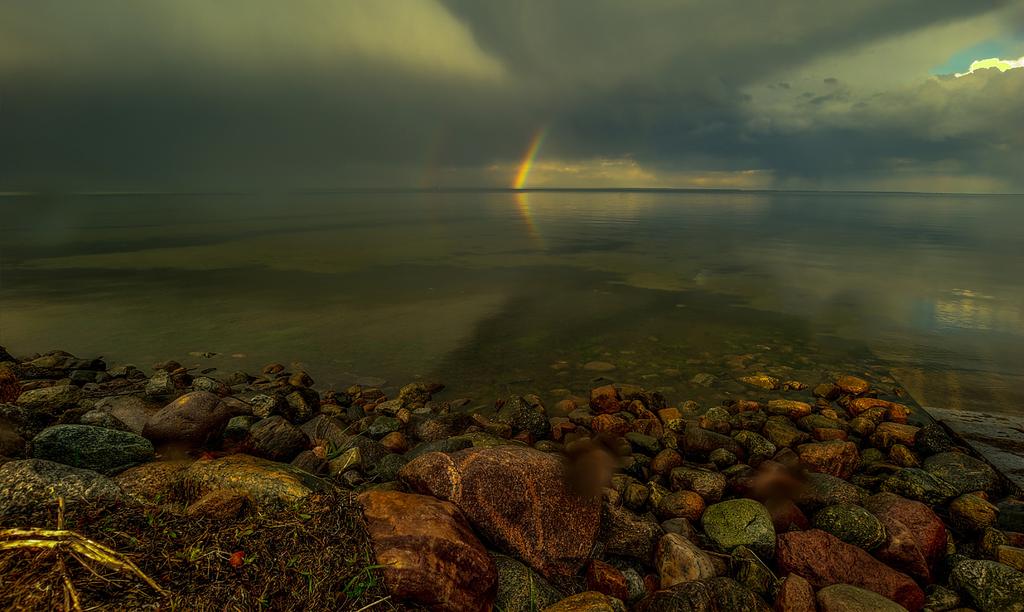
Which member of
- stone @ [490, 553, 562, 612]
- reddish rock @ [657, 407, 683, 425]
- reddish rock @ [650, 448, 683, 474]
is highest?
stone @ [490, 553, 562, 612]

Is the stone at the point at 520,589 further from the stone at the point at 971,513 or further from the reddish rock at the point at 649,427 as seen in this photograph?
the stone at the point at 971,513

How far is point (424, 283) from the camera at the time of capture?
98.9 ft

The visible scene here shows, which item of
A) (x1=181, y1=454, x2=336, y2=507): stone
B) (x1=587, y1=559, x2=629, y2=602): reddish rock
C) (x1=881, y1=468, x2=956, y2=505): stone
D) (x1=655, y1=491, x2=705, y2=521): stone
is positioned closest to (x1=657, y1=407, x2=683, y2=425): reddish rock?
(x1=655, y1=491, x2=705, y2=521): stone

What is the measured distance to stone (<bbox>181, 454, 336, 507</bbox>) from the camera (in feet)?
17.0

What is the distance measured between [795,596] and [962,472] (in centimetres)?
590

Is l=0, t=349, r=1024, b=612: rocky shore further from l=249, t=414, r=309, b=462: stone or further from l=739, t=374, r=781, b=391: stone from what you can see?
l=739, t=374, r=781, b=391: stone

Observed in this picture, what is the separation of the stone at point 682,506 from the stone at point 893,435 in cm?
564

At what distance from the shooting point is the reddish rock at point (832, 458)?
8820mm

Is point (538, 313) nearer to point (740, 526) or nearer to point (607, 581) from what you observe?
point (740, 526)

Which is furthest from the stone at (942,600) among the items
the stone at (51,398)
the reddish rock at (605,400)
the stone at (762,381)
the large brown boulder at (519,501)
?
the stone at (51,398)

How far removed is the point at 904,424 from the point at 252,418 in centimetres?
1444

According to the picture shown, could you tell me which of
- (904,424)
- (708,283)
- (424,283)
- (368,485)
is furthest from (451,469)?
(708,283)

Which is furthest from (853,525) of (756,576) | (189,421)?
(189,421)

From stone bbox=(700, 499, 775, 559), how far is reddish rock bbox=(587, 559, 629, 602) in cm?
178
